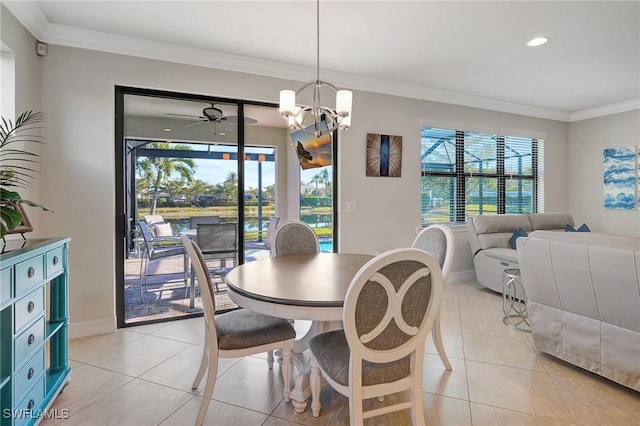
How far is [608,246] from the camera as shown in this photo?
1.92 m

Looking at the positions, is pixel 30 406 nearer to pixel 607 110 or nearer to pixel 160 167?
pixel 160 167

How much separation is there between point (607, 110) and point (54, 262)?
7.03m

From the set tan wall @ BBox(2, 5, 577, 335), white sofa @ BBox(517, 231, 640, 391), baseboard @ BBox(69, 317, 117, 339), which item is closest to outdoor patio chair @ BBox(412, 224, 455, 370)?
white sofa @ BBox(517, 231, 640, 391)

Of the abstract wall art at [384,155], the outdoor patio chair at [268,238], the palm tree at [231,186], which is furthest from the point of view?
the abstract wall art at [384,155]

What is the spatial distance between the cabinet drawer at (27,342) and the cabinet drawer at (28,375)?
0.15 ft

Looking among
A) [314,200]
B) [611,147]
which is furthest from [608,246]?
[611,147]

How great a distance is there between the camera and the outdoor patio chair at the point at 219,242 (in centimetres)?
344

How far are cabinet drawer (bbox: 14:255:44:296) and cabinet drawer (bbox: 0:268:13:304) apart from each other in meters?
0.05

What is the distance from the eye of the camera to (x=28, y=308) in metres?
1.64

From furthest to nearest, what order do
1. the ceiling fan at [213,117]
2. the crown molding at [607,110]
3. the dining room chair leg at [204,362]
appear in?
the crown molding at [607,110] → the ceiling fan at [213,117] → the dining room chair leg at [204,362]

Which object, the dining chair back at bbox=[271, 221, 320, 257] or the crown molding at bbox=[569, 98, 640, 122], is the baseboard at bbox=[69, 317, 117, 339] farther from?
A: the crown molding at bbox=[569, 98, 640, 122]

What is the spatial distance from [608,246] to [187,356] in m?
2.85

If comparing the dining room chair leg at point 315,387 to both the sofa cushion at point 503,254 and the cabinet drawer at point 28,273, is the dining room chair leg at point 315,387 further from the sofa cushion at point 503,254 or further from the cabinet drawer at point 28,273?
the sofa cushion at point 503,254

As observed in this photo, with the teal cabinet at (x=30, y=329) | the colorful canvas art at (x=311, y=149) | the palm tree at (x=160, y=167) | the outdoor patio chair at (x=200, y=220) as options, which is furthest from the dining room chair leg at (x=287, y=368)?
the colorful canvas art at (x=311, y=149)
